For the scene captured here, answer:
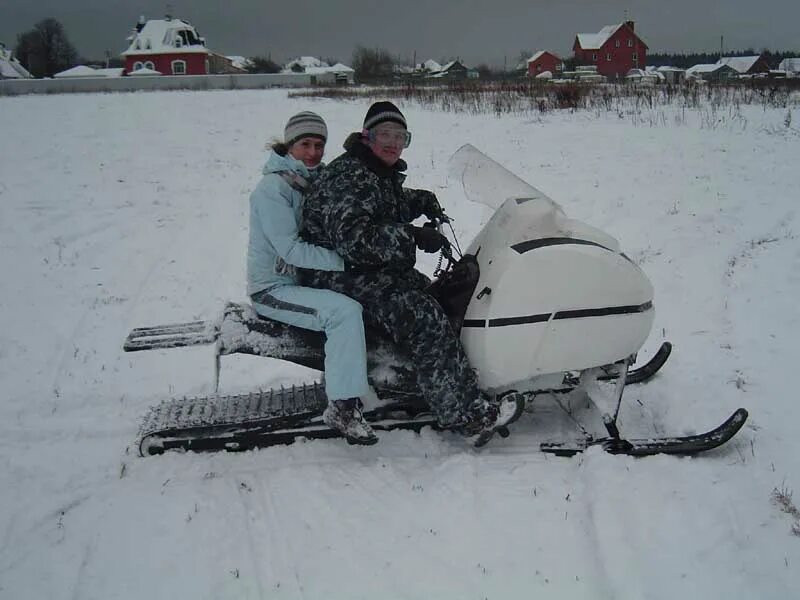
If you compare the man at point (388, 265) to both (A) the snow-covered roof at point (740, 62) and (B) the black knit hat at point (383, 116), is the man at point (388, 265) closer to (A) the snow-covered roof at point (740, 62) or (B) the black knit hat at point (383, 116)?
(B) the black knit hat at point (383, 116)

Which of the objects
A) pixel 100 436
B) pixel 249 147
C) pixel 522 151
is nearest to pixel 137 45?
pixel 249 147

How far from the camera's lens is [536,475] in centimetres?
351

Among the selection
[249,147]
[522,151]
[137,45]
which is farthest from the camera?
[137,45]

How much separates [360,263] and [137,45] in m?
66.0

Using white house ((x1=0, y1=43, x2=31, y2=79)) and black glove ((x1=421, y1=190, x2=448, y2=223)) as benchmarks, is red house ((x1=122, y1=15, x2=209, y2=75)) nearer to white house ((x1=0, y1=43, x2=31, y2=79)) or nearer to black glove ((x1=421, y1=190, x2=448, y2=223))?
white house ((x1=0, y1=43, x2=31, y2=79))

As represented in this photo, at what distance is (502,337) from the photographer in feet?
11.7

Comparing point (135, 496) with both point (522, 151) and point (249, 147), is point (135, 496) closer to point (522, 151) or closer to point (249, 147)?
point (522, 151)

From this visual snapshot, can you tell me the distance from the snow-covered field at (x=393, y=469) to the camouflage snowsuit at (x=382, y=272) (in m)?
0.43

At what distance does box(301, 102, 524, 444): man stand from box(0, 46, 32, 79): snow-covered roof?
5977cm

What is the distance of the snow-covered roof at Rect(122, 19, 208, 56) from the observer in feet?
199

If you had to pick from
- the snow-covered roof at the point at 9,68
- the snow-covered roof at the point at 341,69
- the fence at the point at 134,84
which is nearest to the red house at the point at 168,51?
the snow-covered roof at the point at 9,68

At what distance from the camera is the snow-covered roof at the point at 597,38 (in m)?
67.7

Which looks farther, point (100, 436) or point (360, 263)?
point (100, 436)

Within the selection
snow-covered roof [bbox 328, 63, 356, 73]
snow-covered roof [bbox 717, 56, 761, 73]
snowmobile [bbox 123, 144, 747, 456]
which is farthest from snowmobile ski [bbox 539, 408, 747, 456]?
snow-covered roof [bbox 717, 56, 761, 73]
